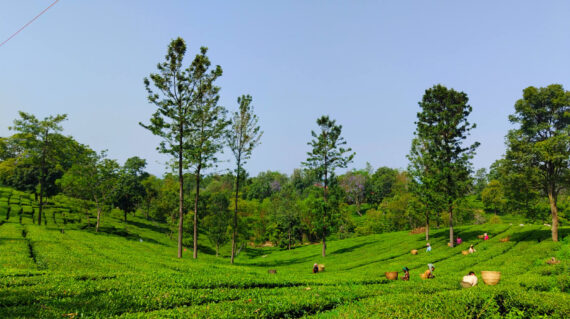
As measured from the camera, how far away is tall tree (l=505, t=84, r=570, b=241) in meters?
32.1

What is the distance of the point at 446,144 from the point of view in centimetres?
4050

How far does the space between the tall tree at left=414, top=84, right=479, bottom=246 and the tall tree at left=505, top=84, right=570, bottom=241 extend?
528 centimetres

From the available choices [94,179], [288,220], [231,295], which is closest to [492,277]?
[231,295]

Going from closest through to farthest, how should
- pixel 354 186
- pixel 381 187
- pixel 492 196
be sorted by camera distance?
pixel 492 196
pixel 381 187
pixel 354 186

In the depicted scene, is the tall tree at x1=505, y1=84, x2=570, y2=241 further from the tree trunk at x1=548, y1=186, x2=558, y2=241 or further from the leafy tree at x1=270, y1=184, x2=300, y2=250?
the leafy tree at x1=270, y1=184, x2=300, y2=250

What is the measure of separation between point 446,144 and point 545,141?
34.3 ft

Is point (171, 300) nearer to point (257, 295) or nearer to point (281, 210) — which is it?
point (257, 295)

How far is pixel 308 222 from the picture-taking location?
8394 centimetres

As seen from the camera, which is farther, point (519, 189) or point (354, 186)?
point (354, 186)

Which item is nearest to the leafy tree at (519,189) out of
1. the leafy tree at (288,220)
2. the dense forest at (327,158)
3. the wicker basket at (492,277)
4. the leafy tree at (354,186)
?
the dense forest at (327,158)

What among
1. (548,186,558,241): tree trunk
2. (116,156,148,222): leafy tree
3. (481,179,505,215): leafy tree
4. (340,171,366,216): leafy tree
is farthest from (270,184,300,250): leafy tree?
(340,171,366,216): leafy tree

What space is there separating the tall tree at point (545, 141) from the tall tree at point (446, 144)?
528 cm

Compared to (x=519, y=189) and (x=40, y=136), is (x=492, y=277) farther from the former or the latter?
(x=40, y=136)

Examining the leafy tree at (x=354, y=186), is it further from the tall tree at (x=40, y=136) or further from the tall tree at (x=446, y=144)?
the tall tree at (x=40, y=136)
